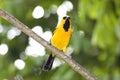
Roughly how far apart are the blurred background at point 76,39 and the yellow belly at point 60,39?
0.22 m

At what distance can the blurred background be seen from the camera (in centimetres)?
424

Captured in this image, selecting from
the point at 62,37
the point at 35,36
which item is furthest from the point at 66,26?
the point at 35,36

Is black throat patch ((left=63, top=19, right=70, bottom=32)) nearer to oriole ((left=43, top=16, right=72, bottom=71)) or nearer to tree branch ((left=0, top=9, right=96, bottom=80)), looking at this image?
oriole ((left=43, top=16, right=72, bottom=71))


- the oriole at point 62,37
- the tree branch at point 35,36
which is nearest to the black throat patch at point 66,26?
the oriole at point 62,37

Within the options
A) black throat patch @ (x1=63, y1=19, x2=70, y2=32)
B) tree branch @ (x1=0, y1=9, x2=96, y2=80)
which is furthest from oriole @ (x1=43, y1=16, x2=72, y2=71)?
tree branch @ (x1=0, y1=9, x2=96, y2=80)

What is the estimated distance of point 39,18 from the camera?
5980 millimetres

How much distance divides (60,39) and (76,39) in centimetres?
95

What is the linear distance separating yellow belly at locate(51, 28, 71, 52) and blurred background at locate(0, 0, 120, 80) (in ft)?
0.72

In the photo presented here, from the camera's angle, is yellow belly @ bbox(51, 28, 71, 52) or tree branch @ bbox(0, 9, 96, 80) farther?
yellow belly @ bbox(51, 28, 71, 52)

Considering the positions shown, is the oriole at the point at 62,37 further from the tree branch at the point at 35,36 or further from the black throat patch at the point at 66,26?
the tree branch at the point at 35,36

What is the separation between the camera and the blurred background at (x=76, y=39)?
13.9 feet

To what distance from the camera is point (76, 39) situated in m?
4.71

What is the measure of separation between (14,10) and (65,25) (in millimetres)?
982

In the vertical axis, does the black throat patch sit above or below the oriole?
above
